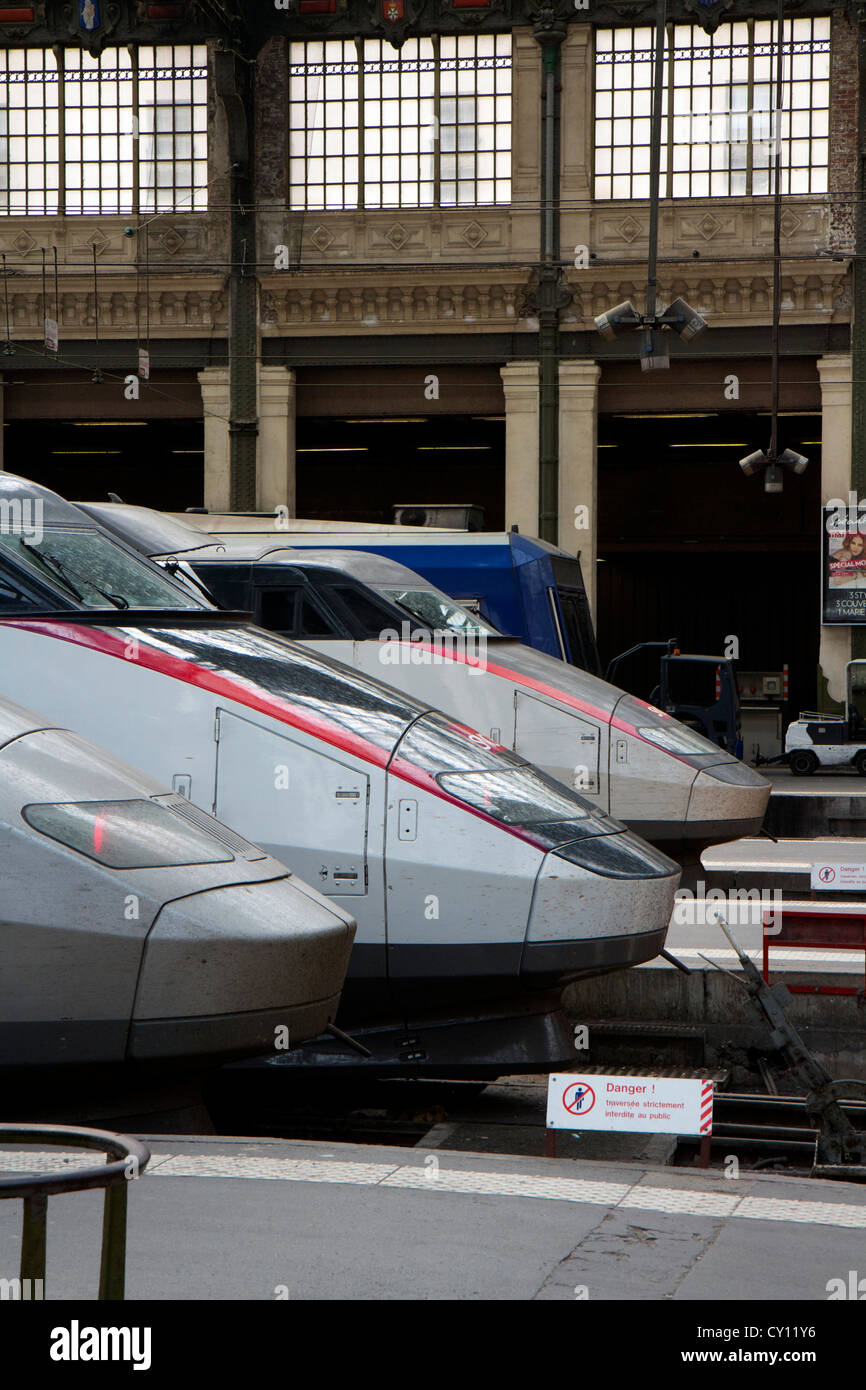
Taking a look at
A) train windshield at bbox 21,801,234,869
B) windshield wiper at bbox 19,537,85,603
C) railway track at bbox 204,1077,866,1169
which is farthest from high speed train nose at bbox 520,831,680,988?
windshield wiper at bbox 19,537,85,603

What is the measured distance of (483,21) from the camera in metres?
29.0

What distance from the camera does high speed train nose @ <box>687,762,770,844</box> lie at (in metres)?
12.4

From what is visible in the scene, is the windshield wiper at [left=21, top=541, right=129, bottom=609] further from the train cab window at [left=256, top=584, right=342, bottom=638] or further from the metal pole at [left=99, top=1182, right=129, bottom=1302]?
the metal pole at [left=99, top=1182, right=129, bottom=1302]

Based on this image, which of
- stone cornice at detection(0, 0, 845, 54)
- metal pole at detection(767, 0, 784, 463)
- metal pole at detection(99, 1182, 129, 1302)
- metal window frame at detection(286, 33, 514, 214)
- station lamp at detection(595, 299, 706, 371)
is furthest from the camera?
metal window frame at detection(286, 33, 514, 214)

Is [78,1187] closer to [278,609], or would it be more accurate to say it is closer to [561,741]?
[561,741]

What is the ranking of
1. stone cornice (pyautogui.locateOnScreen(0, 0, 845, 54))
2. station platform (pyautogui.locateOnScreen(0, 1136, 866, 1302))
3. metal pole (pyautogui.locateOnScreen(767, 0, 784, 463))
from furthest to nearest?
stone cornice (pyautogui.locateOnScreen(0, 0, 845, 54))
metal pole (pyautogui.locateOnScreen(767, 0, 784, 463))
station platform (pyautogui.locateOnScreen(0, 1136, 866, 1302))

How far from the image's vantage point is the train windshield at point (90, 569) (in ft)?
25.5

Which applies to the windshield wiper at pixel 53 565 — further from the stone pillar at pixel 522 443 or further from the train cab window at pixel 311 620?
the stone pillar at pixel 522 443

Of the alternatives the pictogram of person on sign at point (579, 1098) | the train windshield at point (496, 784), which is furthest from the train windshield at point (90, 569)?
the pictogram of person on sign at point (579, 1098)

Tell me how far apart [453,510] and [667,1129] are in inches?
564

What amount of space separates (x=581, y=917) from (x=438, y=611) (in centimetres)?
610

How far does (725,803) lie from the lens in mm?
12484

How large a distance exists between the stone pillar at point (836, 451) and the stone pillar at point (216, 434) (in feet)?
35.7

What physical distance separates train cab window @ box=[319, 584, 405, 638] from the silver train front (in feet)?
21.0
